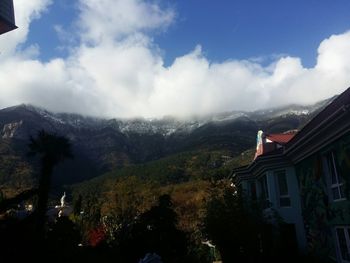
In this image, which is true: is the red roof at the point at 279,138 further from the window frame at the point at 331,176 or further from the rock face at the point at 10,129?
the rock face at the point at 10,129

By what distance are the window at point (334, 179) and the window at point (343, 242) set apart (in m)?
1.20

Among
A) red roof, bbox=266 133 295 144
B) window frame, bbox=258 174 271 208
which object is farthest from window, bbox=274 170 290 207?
red roof, bbox=266 133 295 144

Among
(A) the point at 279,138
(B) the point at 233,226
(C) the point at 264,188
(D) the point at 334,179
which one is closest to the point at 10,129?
(A) the point at 279,138

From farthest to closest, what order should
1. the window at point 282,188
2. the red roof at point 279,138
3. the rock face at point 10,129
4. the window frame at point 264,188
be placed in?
1. the rock face at point 10,129
2. the red roof at point 279,138
3. the window frame at point 264,188
4. the window at point 282,188

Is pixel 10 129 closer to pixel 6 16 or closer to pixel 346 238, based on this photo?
pixel 6 16

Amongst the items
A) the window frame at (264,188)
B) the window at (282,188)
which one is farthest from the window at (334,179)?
the window frame at (264,188)

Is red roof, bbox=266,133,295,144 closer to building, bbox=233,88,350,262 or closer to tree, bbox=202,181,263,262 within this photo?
building, bbox=233,88,350,262

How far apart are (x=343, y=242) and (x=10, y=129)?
184 meters

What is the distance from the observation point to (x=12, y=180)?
342 feet

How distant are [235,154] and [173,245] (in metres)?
124

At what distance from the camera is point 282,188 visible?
23.2m

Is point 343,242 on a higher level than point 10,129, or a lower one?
lower

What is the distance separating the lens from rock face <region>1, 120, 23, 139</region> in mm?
173675

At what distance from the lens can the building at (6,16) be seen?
21469 millimetres
